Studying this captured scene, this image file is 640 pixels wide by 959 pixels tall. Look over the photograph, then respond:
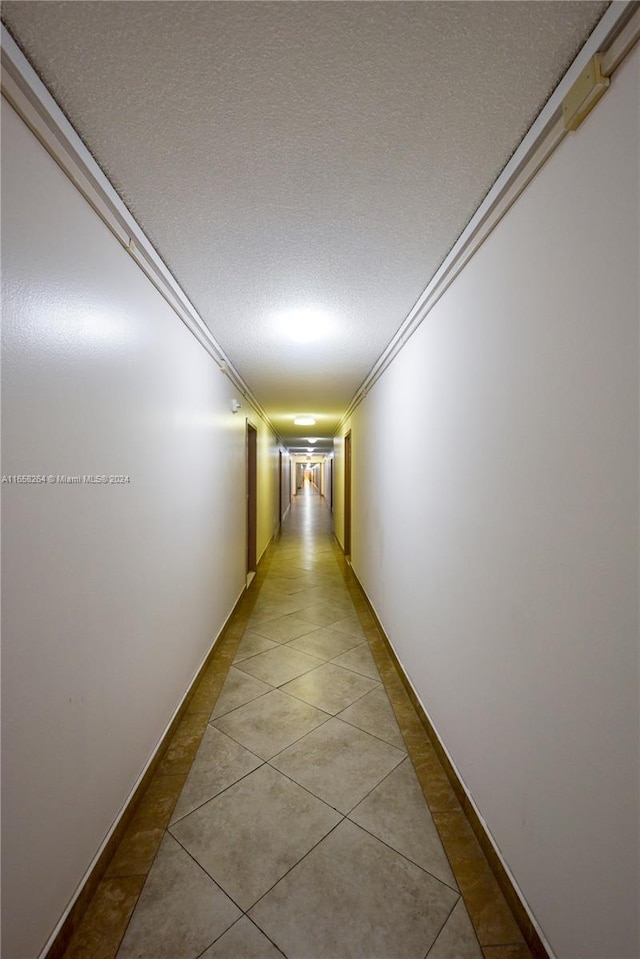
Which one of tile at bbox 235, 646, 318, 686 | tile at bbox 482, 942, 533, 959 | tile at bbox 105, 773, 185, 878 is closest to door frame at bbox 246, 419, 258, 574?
tile at bbox 235, 646, 318, 686

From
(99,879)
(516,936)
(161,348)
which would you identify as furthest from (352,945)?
(161,348)

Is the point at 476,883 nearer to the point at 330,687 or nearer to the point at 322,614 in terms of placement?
the point at 330,687

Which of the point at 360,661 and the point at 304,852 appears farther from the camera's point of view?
the point at 360,661

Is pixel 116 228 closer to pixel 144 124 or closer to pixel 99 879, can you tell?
pixel 144 124

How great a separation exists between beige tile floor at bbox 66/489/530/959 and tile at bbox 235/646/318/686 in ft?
0.61

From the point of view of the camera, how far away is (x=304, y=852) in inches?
62.4

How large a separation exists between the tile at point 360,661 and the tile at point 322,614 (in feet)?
2.16

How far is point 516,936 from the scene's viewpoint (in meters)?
1.29

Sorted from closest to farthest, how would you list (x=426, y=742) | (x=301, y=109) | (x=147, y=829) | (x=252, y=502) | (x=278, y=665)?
1. (x=301, y=109)
2. (x=147, y=829)
3. (x=426, y=742)
4. (x=278, y=665)
5. (x=252, y=502)

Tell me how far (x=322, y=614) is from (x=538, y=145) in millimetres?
4078

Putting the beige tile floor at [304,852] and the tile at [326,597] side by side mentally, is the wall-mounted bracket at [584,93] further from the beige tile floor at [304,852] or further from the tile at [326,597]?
the tile at [326,597]

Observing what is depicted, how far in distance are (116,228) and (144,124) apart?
0.46 metres

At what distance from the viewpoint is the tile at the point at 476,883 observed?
4.27 feet

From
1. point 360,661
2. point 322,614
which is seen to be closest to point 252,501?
point 322,614
